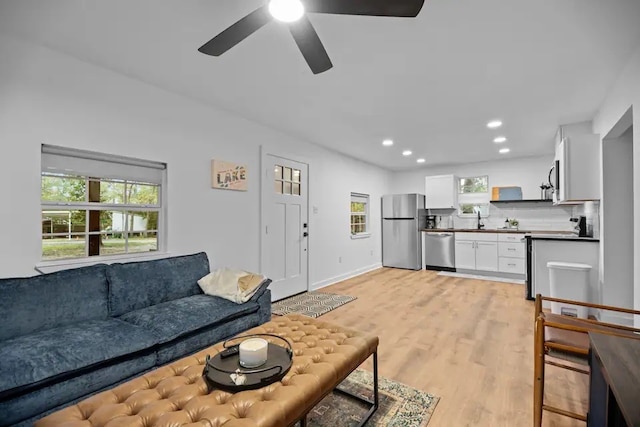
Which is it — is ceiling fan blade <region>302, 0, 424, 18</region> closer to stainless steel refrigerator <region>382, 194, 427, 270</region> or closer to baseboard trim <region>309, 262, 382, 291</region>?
baseboard trim <region>309, 262, 382, 291</region>

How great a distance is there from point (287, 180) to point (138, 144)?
207 cm

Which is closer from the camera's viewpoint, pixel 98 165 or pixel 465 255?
pixel 98 165

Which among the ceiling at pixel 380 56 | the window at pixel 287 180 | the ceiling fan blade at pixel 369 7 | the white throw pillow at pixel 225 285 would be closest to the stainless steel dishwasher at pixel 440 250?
the ceiling at pixel 380 56

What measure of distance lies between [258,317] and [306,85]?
2228 mm

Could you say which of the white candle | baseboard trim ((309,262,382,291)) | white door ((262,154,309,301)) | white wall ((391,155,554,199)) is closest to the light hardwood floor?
baseboard trim ((309,262,382,291))

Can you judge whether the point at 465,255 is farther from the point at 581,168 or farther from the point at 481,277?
the point at 581,168

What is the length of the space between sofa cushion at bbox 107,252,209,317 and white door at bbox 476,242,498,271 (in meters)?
5.22

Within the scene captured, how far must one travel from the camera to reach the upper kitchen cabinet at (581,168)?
3303 millimetres

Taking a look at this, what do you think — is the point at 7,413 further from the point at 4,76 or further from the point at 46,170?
the point at 4,76

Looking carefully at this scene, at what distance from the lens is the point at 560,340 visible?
171 cm

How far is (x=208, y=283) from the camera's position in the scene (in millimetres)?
2863

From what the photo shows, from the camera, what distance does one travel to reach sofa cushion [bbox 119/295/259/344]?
2102 mm

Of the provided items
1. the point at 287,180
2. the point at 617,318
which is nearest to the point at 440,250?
the point at 617,318

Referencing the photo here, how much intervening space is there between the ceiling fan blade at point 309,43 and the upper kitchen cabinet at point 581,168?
10.3ft
